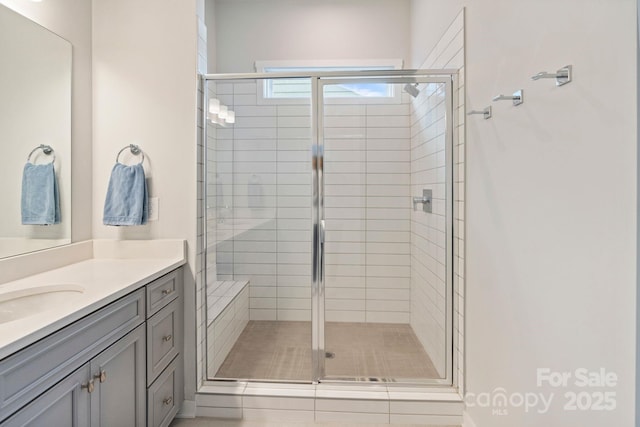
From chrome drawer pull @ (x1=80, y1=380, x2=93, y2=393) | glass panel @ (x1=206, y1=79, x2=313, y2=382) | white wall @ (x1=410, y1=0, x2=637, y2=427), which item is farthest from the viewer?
glass panel @ (x1=206, y1=79, x2=313, y2=382)

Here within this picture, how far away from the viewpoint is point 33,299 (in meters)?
1.38

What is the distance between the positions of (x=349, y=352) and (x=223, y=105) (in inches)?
70.1

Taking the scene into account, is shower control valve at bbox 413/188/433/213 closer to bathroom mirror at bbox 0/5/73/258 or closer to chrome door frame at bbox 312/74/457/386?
chrome door frame at bbox 312/74/457/386

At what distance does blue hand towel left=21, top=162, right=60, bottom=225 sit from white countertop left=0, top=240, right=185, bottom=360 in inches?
10.3

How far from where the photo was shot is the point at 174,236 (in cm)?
198

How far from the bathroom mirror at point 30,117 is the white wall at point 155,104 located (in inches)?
7.8

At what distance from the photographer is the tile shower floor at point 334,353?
2.12m

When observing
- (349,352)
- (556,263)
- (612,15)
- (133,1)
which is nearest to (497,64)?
(612,15)

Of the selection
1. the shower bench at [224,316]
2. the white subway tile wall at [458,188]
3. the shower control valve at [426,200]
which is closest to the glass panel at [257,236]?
the shower bench at [224,316]

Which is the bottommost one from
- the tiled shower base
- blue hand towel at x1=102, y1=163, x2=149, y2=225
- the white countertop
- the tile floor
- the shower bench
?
the tile floor

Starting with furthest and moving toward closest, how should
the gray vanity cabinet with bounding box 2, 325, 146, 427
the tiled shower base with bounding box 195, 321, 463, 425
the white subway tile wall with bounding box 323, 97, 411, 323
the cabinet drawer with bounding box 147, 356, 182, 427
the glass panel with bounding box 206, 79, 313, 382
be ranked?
the white subway tile wall with bounding box 323, 97, 411, 323
the glass panel with bounding box 206, 79, 313, 382
the tiled shower base with bounding box 195, 321, 463, 425
the cabinet drawer with bounding box 147, 356, 182, 427
the gray vanity cabinet with bounding box 2, 325, 146, 427

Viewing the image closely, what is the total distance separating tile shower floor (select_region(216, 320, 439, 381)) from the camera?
6.96ft

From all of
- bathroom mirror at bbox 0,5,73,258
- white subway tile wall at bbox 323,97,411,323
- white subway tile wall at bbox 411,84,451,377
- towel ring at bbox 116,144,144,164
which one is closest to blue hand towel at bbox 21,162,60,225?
bathroom mirror at bbox 0,5,73,258

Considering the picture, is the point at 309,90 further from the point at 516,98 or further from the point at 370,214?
the point at 516,98
